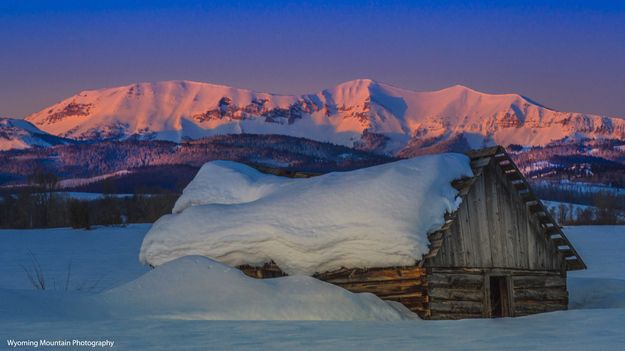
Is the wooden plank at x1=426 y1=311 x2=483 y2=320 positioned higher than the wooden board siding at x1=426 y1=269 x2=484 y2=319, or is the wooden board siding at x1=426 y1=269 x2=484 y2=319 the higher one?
the wooden board siding at x1=426 y1=269 x2=484 y2=319

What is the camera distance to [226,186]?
70.1 ft

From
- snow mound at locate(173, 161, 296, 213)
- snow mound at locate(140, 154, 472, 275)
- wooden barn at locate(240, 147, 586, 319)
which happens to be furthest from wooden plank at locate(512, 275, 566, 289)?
snow mound at locate(173, 161, 296, 213)

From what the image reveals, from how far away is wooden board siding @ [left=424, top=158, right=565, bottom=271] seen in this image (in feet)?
57.6

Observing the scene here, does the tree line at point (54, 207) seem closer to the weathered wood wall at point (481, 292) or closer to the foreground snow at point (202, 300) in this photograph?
the weathered wood wall at point (481, 292)

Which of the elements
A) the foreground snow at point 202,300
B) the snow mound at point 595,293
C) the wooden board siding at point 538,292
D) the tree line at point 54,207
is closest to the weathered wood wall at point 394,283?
the foreground snow at point 202,300

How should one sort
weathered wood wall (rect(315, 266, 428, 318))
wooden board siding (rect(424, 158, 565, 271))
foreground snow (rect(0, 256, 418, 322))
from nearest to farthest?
foreground snow (rect(0, 256, 418, 322))
weathered wood wall (rect(315, 266, 428, 318))
wooden board siding (rect(424, 158, 565, 271))

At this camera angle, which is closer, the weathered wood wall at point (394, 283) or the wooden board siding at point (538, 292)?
the weathered wood wall at point (394, 283)

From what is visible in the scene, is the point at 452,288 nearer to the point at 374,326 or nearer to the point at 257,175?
the point at 374,326

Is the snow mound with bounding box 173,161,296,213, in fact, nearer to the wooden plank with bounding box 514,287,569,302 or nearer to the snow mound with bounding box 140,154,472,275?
the snow mound with bounding box 140,154,472,275

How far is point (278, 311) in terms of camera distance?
46.4ft

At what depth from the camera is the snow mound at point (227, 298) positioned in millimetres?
13953

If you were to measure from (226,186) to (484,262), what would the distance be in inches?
272

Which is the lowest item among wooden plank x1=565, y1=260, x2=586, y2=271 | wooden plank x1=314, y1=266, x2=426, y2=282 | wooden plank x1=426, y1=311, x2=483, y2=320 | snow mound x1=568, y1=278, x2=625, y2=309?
snow mound x1=568, y1=278, x2=625, y2=309

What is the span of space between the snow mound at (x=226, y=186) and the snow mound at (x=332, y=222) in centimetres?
100
